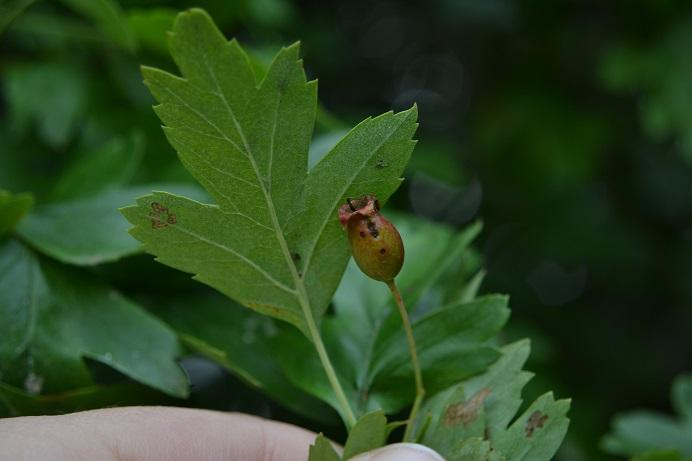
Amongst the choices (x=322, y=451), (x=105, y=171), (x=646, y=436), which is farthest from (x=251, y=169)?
(x=646, y=436)

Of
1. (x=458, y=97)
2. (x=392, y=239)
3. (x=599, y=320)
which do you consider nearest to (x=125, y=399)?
(x=392, y=239)

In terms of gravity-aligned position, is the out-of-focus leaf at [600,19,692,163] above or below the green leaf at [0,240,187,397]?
below

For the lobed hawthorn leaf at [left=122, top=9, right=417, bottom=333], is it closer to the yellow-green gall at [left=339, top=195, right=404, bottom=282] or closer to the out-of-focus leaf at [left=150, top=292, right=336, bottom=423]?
the yellow-green gall at [left=339, top=195, right=404, bottom=282]

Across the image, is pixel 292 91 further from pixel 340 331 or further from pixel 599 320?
pixel 599 320

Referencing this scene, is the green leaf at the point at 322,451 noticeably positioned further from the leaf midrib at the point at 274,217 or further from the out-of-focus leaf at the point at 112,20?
the out-of-focus leaf at the point at 112,20

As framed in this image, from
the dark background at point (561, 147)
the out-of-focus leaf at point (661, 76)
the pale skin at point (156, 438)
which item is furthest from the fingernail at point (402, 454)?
the out-of-focus leaf at point (661, 76)

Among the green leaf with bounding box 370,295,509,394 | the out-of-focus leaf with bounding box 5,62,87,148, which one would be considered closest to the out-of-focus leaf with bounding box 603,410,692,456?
the green leaf with bounding box 370,295,509,394

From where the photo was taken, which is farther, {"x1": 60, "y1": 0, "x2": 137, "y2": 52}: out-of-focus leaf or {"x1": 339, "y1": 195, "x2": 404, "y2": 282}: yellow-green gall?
{"x1": 60, "y1": 0, "x2": 137, "y2": 52}: out-of-focus leaf
